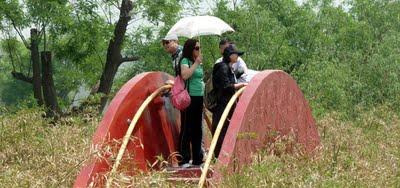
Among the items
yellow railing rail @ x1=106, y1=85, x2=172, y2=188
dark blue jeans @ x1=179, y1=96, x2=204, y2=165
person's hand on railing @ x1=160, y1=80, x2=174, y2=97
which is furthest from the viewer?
person's hand on railing @ x1=160, y1=80, x2=174, y2=97

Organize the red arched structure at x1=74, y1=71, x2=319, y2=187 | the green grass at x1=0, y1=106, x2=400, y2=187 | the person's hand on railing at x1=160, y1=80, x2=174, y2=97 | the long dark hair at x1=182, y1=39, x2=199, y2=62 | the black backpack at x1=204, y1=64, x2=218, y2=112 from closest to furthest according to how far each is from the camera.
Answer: the green grass at x1=0, y1=106, x2=400, y2=187, the red arched structure at x1=74, y1=71, x2=319, y2=187, the long dark hair at x1=182, y1=39, x2=199, y2=62, the black backpack at x1=204, y1=64, x2=218, y2=112, the person's hand on railing at x1=160, y1=80, x2=174, y2=97

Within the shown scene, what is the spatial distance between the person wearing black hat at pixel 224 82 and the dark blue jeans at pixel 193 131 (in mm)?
247

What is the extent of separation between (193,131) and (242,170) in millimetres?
1530

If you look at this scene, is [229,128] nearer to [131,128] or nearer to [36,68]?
[131,128]

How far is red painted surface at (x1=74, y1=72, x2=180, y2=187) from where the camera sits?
660 centimetres

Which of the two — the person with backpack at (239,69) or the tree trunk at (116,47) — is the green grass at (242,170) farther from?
the tree trunk at (116,47)

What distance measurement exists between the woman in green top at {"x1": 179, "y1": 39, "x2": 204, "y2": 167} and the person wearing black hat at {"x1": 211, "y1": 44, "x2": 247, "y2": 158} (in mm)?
194

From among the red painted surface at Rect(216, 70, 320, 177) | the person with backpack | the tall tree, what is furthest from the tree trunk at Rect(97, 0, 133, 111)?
the person with backpack

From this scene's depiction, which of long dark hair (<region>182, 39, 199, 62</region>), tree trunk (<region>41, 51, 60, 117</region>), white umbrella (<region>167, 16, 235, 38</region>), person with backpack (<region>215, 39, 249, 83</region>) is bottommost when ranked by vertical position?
tree trunk (<region>41, 51, 60, 117</region>)

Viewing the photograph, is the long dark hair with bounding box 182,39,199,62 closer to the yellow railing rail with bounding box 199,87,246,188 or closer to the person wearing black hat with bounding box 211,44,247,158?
the person wearing black hat with bounding box 211,44,247,158

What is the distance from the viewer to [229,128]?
6.70 metres

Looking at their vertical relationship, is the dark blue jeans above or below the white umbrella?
below

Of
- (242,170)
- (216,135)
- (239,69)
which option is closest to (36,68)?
(239,69)

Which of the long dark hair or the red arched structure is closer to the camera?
A: the red arched structure
